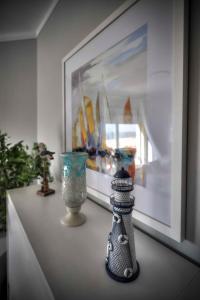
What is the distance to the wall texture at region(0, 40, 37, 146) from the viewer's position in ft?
6.44

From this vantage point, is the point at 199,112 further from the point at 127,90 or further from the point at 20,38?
the point at 20,38

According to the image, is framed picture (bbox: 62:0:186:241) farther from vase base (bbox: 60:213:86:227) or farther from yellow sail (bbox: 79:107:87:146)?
vase base (bbox: 60:213:86:227)

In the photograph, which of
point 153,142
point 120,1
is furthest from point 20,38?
point 153,142

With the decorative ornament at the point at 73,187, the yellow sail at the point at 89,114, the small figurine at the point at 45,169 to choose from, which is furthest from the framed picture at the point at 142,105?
the small figurine at the point at 45,169

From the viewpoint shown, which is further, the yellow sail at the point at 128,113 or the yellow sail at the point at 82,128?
the yellow sail at the point at 82,128

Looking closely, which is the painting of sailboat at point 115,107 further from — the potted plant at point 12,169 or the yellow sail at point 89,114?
the potted plant at point 12,169

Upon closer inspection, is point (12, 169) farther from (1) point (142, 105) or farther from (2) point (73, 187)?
(1) point (142, 105)

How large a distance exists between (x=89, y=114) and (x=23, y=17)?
1.45 m

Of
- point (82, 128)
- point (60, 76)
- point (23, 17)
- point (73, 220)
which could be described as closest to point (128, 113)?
point (82, 128)

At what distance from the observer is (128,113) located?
71cm

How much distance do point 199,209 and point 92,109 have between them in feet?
2.18

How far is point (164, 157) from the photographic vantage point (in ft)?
1.88

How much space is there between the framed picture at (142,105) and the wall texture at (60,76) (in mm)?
29

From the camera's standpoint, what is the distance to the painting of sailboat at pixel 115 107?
25.7 inches
